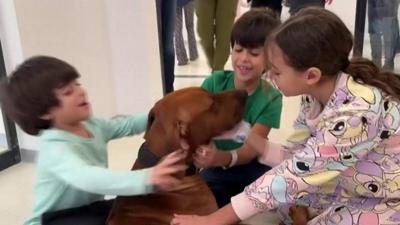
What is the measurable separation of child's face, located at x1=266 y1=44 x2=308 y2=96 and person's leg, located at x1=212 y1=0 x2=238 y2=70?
1838 mm

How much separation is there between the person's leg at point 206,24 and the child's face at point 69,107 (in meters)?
1.90

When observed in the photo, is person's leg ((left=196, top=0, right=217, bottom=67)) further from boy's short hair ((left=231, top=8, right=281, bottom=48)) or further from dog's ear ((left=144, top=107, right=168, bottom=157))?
dog's ear ((left=144, top=107, right=168, bottom=157))

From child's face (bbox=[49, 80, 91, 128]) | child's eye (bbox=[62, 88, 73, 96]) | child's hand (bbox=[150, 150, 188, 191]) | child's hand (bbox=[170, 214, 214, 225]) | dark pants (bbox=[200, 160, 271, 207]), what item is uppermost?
child's eye (bbox=[62, 88, 73, 96])

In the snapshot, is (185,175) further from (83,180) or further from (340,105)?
(340,105)

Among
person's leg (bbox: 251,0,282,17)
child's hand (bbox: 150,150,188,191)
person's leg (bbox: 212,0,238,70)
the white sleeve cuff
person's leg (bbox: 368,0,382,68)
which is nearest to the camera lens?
child's hand (bbox: 150,150,188,191)

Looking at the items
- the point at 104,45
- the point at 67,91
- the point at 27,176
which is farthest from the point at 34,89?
the point at 104,45

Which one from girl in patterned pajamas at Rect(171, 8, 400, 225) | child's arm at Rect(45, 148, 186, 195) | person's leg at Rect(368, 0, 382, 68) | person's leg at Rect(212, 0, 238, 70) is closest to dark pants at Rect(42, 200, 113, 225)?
child's arm at Rect(45, 148, 186, 195)

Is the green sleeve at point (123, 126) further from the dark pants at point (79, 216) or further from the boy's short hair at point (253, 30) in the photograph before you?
the boy's short hair at point (253, 30)

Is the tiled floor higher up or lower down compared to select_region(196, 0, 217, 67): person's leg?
lower down

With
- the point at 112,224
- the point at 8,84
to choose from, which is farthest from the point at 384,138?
the point at 8,84

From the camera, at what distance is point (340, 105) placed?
4.08 feet

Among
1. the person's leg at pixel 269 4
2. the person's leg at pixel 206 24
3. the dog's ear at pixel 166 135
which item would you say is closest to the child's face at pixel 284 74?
the dog's ear at pixel 166 135

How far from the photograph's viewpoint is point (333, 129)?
1.21 m

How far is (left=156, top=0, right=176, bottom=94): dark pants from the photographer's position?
2.88 meters
